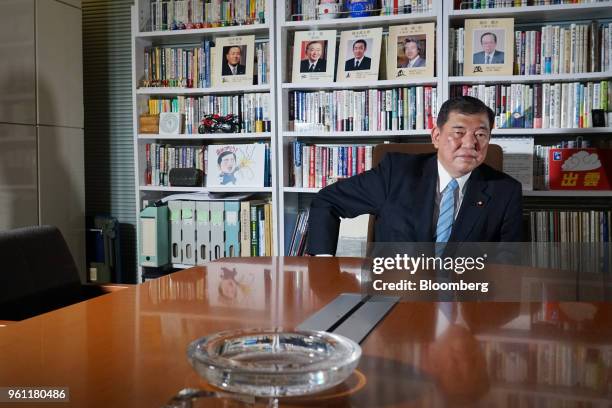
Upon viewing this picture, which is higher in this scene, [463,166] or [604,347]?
[463,166]

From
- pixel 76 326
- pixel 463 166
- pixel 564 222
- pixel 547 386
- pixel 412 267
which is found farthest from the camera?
pixel 564 222

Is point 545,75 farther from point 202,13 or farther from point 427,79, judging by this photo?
point 202,13

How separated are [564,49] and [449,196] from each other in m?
1.66

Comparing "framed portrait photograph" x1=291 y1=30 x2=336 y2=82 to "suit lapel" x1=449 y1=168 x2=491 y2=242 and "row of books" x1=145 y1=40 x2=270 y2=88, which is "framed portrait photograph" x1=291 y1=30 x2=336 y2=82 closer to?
"row of books" x1=145 y1=40 x2=270 y2=88

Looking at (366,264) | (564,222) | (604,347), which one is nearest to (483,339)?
(604,347)

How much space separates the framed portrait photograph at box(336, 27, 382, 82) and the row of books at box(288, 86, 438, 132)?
0.10 meters

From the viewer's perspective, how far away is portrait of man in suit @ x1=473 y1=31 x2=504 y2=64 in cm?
363

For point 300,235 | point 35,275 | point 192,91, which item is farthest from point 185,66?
point 35,275

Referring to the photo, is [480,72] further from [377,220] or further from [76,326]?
[76,326]

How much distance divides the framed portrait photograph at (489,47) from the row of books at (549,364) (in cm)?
279

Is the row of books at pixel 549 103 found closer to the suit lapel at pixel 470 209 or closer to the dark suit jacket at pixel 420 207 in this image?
the dark suit jacket at pixel 420 207

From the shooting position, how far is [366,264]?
4.51 ft

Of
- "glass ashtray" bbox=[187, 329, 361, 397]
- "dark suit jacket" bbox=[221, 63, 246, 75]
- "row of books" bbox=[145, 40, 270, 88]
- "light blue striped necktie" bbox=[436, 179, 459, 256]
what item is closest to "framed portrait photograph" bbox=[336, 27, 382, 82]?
"row of books" bbox=[145, 40, 270, 88]

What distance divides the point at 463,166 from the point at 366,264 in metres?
1.16
